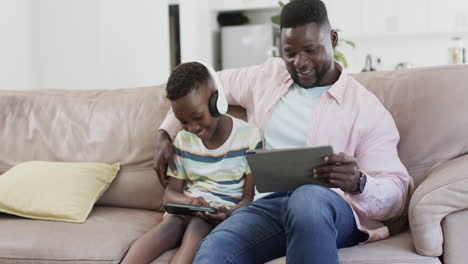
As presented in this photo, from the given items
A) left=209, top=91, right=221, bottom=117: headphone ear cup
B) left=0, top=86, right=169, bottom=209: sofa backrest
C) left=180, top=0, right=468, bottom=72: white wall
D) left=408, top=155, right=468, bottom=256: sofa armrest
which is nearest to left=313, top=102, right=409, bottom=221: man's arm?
left=408, top=155, right=468, bottom=256: sofa armrest

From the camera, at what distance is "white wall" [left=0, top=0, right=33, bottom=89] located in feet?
11.9

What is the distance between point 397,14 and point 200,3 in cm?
206

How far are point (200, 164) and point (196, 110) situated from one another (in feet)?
0.71

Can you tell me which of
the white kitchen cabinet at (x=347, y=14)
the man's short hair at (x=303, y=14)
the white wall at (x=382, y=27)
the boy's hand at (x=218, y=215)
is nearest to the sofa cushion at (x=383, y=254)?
the boy's hand at (x=218, y=215)

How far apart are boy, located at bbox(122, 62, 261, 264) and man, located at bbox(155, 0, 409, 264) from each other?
0.07 metres

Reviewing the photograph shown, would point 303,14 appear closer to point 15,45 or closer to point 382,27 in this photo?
point 15,45

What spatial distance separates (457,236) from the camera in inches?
48.1

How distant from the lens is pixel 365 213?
135 centimetres

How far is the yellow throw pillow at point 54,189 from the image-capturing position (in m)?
1.66

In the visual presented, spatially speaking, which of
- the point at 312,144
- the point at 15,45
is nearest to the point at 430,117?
the point at 312,144

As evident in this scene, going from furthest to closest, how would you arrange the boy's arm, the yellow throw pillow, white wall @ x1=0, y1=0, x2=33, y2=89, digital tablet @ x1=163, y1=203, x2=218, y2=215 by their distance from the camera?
1. white wall @ x1=0, y1=0, x2=33, y2=89
2. the yellow throw pillow
3. the boy's arm
4. digital tablet @ x1=163, y1=203, x2=218, y2=215

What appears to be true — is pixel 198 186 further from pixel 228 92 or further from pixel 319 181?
pixel 319 181

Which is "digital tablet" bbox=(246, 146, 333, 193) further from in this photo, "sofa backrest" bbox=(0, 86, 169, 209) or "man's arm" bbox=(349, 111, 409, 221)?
"sofa backrest" bbox=(0, 86, 169, 209)

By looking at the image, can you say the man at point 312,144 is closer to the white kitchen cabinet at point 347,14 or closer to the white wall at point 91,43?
the white wall at point 91,43
